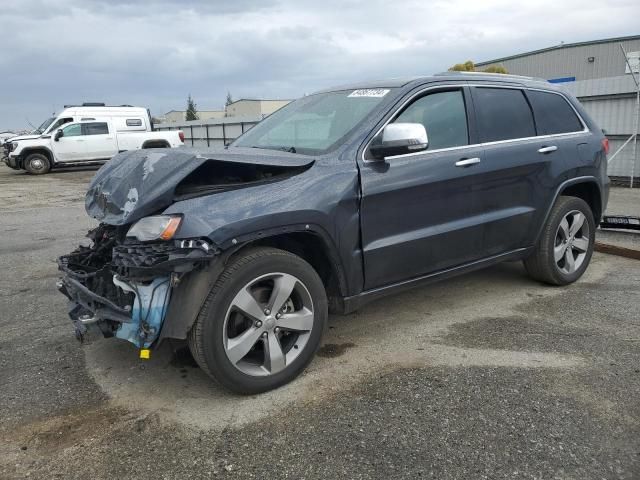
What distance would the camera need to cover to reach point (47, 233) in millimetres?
8281

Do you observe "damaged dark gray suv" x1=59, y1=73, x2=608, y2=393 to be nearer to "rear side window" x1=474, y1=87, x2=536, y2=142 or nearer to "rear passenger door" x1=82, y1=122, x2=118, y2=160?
"rear side window" x1=474, y1=87, x2=536, y2=142

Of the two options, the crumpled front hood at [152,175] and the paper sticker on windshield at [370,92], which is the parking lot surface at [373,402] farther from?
the paper sticker on windshield at [370,92]

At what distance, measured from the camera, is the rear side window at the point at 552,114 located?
472cm

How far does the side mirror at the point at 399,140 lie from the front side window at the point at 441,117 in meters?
0.36

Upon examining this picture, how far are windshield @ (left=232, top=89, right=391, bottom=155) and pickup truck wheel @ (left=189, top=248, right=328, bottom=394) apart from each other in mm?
921

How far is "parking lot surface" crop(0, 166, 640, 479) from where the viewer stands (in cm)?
257

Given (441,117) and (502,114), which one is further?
(502,114)

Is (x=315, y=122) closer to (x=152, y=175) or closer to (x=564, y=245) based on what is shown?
(x=152, y=175)

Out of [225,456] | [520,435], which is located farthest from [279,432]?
[520,435]

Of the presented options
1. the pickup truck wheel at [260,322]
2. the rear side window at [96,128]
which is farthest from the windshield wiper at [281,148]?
the rear side window at [96,128]

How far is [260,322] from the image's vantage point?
311 cm

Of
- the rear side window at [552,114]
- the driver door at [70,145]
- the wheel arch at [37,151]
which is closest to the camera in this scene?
the rear side window at [552,114]

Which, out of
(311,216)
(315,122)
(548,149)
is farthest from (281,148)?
(548,149)

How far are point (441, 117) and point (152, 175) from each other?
6.95ft
